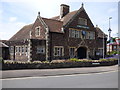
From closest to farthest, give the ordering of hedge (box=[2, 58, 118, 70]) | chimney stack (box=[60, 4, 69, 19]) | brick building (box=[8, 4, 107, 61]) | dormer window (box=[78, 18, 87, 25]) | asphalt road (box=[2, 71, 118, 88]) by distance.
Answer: asphalt road (box=[2, 71, 118, 88]), hedge (box=[2, 58, 118, 70]), brick building (box=[8, 4, 107, 61]), dormer window (box=[78, 18, 87, 25]), chimney stack (box=[60, 4, 69, 19])

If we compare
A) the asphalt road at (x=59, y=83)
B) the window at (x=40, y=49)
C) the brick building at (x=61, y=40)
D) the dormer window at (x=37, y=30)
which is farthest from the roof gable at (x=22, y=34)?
the asphalt road at (x=59, y=83)

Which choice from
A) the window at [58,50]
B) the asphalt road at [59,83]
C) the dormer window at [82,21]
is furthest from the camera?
the dormer window at [82,21]

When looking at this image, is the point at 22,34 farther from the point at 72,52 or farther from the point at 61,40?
the point at 72,52

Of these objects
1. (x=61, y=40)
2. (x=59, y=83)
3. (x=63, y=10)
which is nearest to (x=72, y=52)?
(x=61, y=40)

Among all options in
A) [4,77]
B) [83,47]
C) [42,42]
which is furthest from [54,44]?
[4,77]

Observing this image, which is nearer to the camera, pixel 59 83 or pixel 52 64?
pixel 59 83

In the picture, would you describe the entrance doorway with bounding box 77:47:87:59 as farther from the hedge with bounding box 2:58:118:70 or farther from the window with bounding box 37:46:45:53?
the hedge with bounding box 2:58:118:70

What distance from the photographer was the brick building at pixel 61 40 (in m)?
28.2

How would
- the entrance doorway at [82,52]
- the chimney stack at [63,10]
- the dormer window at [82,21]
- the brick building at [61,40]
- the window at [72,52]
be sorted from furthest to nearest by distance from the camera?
the chimney stack at [63,10] → the entrance doorway at [82,52] → the dormer window at [82,21] → the window at [72,52] → the brick building at [61,40]

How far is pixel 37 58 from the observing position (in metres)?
27.5

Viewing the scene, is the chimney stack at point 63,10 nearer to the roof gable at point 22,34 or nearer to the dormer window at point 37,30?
the dormer window at point 37,30

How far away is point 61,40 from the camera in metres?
30.0

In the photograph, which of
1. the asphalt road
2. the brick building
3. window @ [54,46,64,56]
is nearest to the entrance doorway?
the brick building

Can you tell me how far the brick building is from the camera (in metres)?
28.2
